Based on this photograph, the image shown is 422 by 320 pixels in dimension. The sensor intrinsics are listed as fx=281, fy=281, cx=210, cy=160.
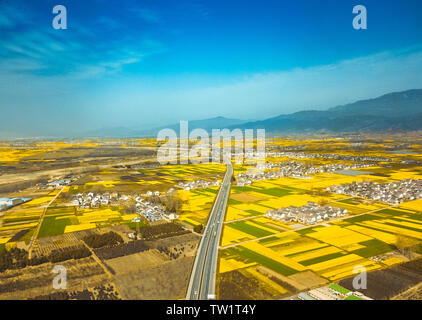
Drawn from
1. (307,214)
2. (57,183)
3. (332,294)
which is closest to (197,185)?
(307,214)

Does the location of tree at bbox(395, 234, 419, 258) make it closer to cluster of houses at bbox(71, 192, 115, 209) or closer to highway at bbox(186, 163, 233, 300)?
highway at bbox(186, 163, 233, 300)

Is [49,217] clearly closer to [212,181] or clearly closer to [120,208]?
[120,208]

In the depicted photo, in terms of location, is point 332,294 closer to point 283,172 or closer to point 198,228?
point 198,228

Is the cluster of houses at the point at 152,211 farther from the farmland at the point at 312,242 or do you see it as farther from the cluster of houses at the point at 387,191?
the cluster of houses at the point at 387,191

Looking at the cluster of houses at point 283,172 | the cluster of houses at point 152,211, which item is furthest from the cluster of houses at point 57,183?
the cluster of houses at point 283,172
